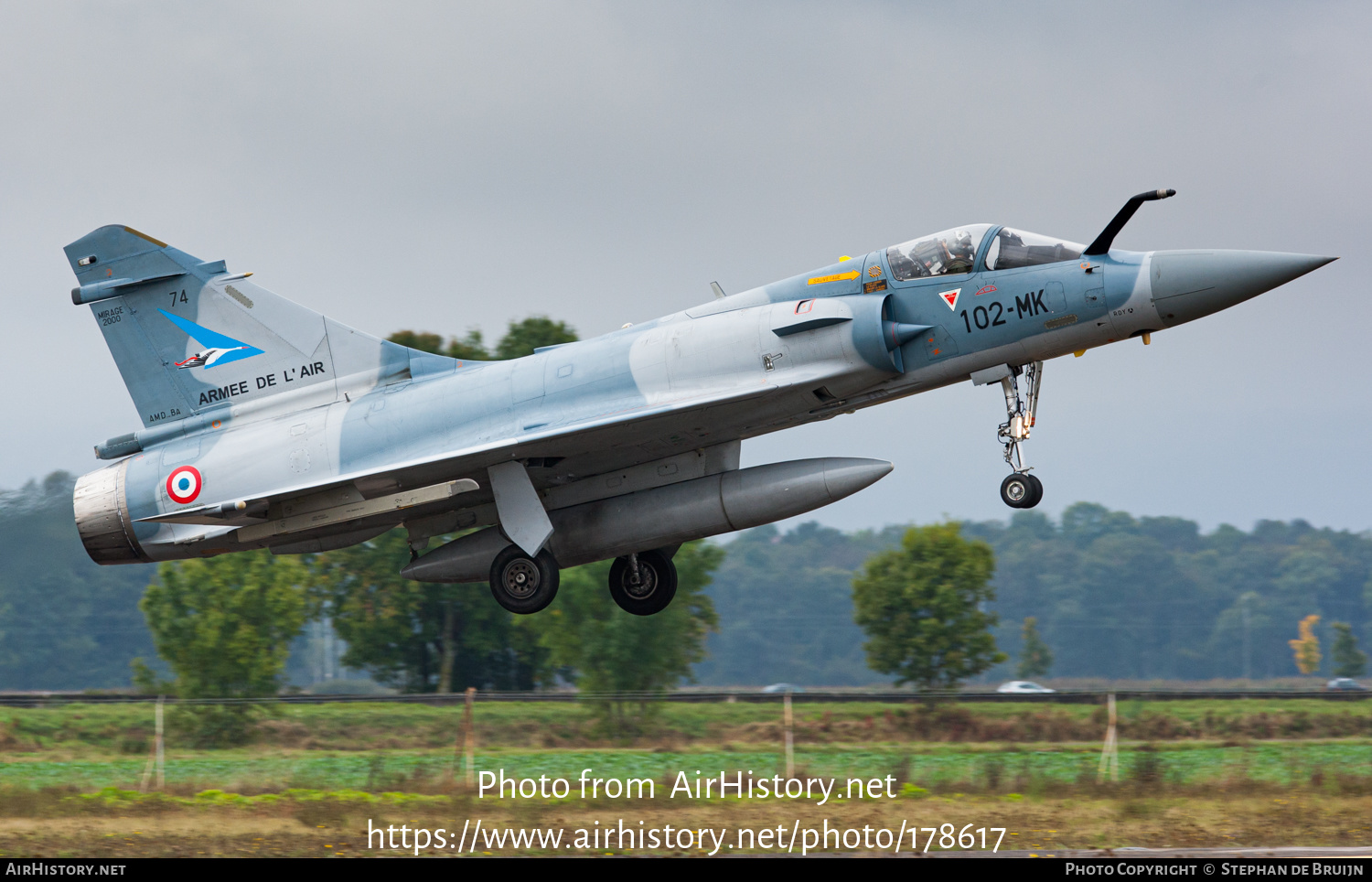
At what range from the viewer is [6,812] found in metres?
15.6

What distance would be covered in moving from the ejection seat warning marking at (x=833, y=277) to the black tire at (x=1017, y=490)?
9.15ft

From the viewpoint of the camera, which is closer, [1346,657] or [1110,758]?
[1110,758]

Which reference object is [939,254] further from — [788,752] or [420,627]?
[420,627]

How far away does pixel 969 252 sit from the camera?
1442cm

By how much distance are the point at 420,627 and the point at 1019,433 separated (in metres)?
36.5

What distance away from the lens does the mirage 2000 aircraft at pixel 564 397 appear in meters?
14.2

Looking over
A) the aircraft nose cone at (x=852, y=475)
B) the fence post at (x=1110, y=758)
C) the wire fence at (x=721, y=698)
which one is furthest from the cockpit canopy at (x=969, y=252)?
the wire fence at (x=721, y=698)

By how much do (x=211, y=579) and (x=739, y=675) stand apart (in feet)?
202

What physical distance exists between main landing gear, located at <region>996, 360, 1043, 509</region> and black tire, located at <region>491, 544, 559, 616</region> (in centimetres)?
517

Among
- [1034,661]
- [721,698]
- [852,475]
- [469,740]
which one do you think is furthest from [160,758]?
[1034,661]

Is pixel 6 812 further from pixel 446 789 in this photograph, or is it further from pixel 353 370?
pixel 353 370

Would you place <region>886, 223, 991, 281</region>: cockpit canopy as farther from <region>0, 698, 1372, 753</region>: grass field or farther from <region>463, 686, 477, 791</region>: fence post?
<region>0, 698, 1372, 753</region>: grass field

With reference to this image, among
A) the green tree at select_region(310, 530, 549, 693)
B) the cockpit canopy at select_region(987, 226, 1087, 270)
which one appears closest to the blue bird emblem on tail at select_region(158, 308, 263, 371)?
the cockpit canopy at select_region(987, 226, 1087, 270)

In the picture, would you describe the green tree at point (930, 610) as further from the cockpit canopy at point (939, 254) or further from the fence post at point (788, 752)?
the cockpit canopy at point (939, 254)
